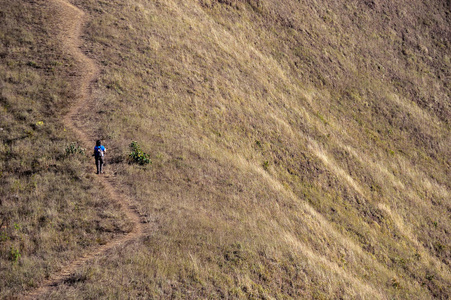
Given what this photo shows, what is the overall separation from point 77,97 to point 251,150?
10853 millimetres

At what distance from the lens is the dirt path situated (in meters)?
10.4

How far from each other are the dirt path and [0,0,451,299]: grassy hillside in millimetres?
490

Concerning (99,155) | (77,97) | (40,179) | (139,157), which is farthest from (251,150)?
(40,179)

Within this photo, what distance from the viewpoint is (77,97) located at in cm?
1964

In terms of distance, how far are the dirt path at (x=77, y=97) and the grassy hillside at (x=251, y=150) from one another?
19.3 inches

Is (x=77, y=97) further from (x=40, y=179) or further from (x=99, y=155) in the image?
(x=40, y=179)

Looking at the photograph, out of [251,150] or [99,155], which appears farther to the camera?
[251,150]

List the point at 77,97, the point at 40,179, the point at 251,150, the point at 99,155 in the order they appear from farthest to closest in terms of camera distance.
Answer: the point at 251,150 < the point at 77,97 < the point at 99,155 < the point at 40,179

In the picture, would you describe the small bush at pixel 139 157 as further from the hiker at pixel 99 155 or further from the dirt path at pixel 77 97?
the dirt path at pixel 77 97

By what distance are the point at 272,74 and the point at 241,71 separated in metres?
3.86

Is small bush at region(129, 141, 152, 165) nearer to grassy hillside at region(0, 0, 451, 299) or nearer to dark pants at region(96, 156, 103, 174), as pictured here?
grassy hillside at region(0, 0, 451, 299)

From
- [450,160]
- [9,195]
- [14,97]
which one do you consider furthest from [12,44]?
[450,160]

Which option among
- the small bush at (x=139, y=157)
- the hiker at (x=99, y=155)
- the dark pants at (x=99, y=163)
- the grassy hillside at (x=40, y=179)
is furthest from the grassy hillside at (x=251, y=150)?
the hiker at (x=99, y=155)

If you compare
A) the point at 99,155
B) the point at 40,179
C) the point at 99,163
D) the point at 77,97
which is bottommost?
the point at 77,97
